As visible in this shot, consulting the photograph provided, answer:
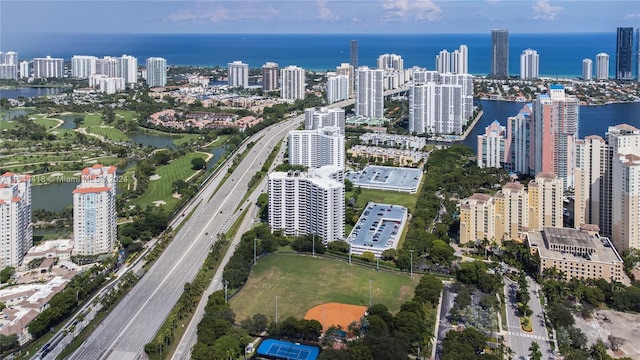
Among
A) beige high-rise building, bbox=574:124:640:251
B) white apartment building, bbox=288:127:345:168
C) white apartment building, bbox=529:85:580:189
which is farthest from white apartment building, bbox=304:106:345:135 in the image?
beige high-rise building, bbox=574:124:640:251

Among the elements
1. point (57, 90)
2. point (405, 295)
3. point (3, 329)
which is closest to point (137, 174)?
point (3, 329)

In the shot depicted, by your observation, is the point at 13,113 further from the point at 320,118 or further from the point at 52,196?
the point at 320,118

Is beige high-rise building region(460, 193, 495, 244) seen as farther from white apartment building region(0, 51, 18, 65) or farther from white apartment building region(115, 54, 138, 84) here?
white apartment building region(0, 51, 18, 65)

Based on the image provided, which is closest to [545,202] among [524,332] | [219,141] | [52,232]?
[524,332]

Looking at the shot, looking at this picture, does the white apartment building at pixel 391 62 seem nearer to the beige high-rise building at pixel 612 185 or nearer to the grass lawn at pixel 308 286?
the beige high-rise building at pixel 612 185

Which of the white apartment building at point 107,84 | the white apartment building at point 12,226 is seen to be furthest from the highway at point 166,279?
the white apartment building at point 107,84

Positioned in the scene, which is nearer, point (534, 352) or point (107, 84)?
point (534, 352)

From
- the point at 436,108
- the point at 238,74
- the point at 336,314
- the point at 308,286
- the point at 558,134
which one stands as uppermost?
the point at 238,74
